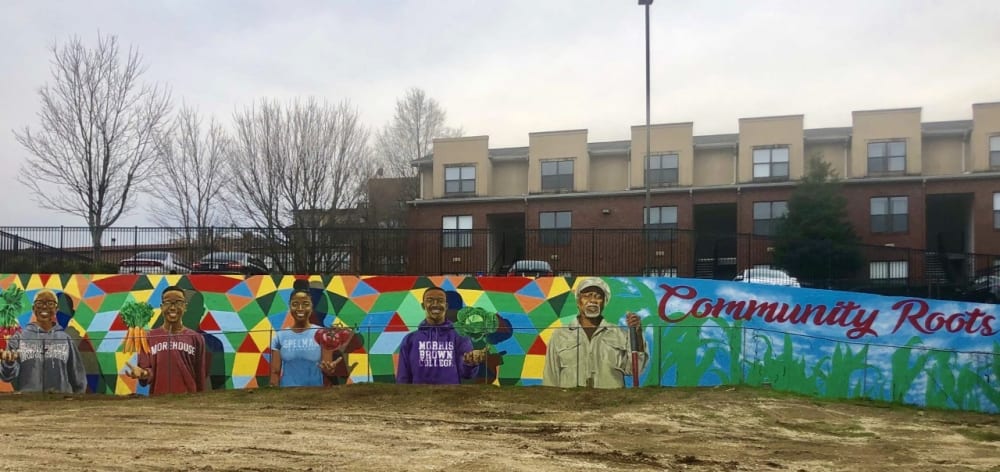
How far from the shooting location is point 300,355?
869 inches

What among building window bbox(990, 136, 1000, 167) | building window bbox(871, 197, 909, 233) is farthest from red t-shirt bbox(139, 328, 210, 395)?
building window bbox(990, 136, 1000, 167)

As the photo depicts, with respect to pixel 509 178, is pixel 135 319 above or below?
below

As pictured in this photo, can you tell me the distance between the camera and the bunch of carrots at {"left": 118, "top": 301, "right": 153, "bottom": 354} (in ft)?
72.8

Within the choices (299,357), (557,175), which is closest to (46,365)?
(299,357)

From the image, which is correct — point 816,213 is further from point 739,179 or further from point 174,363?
point 174,363

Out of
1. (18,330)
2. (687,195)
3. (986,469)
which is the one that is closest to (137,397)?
(18,330)

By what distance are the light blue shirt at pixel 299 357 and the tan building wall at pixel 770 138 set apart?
26.9 metres

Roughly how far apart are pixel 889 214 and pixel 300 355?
30.3 meters

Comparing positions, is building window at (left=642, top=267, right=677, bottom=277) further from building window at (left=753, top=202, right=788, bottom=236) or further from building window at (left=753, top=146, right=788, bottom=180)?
building window at (left=753, top=146, right=788, bottom=180)

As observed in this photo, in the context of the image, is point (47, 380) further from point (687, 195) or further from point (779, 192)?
point (779, 192)

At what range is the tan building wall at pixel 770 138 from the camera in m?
41.7

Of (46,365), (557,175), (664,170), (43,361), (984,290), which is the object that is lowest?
(46,365)

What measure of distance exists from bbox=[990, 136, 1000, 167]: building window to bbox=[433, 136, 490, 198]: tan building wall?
24.8 m

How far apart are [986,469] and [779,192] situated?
A: 30.7 m
